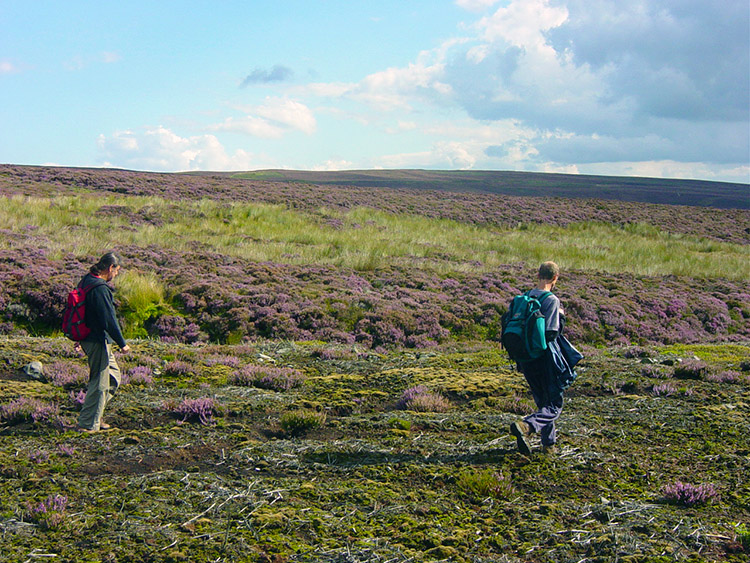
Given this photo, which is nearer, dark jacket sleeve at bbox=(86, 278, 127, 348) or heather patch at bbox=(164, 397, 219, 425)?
dark jacket sleeve at bbox=(86, 278, 127, 348)

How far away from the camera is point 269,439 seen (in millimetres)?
6227

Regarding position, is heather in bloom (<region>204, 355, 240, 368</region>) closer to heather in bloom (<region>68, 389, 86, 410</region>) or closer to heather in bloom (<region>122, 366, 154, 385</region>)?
heather in bloom (<region>122, 366, 154, 385</region>)

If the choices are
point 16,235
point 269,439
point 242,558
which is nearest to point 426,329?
point 269,439

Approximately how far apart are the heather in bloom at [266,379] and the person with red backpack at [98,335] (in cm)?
252

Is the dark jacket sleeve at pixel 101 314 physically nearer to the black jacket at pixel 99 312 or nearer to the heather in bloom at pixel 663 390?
the black jacket at pixel 99 312

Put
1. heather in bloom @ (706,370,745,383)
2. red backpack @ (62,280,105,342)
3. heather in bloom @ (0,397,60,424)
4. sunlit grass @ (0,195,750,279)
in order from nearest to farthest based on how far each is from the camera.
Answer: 1. red backpack @ (62,280,105,342)
2. heather in bloom @ (0,397,60,424)
3. heather in bloom @ (706,370,745,383)
4. sunlit grass @ (0,195,750,279)

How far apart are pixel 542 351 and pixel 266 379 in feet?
15.0

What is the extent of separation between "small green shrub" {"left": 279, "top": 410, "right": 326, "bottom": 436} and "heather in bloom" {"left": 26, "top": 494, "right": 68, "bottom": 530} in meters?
2.51

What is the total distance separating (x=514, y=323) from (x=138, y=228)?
2169cm

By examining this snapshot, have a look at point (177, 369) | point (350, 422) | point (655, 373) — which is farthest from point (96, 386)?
point (655, 373)

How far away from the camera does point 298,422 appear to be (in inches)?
254

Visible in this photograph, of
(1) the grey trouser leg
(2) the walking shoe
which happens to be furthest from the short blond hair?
(1) the grey trouser leg

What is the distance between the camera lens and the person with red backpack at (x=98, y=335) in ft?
19.7

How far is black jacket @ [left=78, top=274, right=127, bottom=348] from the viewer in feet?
19.7
